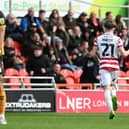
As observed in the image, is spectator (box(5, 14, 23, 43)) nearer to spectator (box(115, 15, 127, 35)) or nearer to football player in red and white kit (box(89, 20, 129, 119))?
spectator (box(115, 15, 127, 35))

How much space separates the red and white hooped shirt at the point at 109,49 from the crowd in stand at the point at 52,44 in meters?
6.19

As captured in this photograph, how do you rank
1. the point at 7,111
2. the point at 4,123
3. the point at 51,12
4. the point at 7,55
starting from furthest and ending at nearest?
1. the point at 51,12
2. the point at 7,55
3. the point at 7,111
4. the point at 4,123

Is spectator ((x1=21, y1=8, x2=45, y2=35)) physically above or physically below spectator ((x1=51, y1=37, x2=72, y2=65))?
above

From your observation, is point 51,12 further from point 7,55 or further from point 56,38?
point 7,55

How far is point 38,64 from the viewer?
21.2m

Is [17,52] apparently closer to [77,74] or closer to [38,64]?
[38,64]

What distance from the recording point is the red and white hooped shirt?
1487 centimetres

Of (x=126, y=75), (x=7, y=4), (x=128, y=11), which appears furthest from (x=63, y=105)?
(x=128, y=11)

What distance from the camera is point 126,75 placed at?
910 inches

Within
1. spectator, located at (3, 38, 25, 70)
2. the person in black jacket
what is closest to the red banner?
spectator, located at (3, 38, 25, 70)

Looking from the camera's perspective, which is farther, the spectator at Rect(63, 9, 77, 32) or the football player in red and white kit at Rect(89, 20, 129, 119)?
the spectator at Rect(63, 9, 77, 32)

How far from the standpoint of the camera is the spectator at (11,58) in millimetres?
20812

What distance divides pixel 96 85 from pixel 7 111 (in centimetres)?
273

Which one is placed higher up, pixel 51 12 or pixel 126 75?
pixel 51 12
